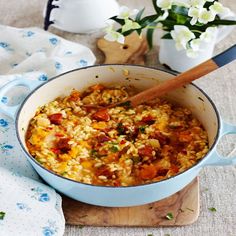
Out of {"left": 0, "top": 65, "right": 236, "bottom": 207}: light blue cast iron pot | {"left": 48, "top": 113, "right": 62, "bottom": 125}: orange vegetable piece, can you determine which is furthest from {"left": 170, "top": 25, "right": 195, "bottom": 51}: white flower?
{"left": 48, "top": 113, "right": 62, "bottom": 125}: orange vegetable piece

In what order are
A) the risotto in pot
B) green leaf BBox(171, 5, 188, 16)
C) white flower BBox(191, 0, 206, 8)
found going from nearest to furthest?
the risotto in pot
white flower BBox(191, 0, 206, 8)
green leaf BBox(171, 5, 188, 16)

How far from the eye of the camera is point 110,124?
56.1 inches

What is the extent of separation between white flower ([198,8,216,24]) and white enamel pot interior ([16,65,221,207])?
Answer: 0.64ft

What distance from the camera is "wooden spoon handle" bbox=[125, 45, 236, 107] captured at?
1376 millimetres

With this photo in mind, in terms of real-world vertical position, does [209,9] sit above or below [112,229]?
above

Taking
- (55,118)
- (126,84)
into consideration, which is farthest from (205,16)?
(55,118)

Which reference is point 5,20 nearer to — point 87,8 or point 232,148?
point 87,8

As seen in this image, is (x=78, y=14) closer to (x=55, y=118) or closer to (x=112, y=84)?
(x=112, y=84)

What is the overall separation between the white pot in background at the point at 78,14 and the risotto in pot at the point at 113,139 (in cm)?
48

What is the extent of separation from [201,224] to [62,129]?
1.36 feet

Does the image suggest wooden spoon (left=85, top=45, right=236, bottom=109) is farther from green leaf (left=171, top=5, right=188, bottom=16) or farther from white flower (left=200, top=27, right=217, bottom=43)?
green leaf (left=171, top=5, right=188, bottom=16)

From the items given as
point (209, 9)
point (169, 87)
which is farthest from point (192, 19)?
point (169, 87)

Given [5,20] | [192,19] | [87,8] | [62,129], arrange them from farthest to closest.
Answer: [5,20] → [87,8] → [192,19] → [62,129]

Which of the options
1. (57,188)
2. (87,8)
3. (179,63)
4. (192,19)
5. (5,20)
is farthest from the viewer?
(5,20)
